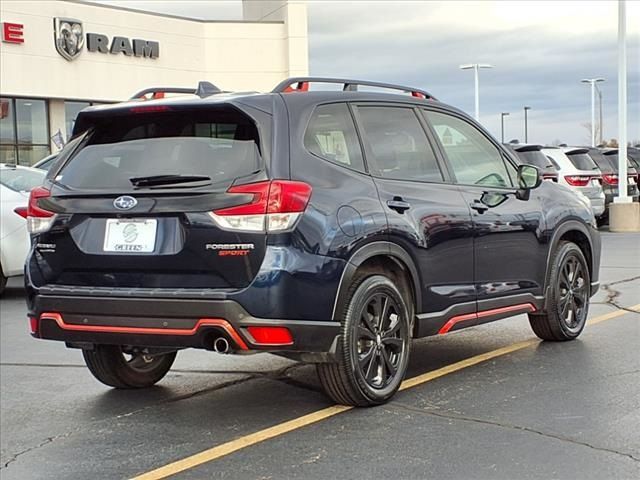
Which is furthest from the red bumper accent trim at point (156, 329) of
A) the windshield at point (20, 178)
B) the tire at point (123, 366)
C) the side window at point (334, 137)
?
the windshield at point (20, 178)

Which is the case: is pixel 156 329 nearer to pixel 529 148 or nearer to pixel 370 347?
pixel 370 347

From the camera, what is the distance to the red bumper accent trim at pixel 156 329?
449 cm

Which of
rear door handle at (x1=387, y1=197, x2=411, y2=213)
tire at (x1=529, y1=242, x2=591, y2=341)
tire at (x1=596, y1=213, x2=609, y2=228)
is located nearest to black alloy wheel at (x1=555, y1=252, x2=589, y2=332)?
tire at (x1=529, y1=242, x2=591, y2=341)

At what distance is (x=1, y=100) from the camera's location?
29.8 m

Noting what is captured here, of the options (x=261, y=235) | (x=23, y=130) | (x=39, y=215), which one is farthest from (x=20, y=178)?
(x=23, y=130)

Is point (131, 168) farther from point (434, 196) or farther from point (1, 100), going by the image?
point (1, 100)

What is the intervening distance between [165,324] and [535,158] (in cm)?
1403

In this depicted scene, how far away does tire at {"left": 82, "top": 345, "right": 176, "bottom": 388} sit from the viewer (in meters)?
5.70

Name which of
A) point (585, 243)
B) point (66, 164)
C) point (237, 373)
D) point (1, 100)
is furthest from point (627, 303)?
point (1, 100)

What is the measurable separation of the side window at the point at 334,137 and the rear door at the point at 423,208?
10 cm

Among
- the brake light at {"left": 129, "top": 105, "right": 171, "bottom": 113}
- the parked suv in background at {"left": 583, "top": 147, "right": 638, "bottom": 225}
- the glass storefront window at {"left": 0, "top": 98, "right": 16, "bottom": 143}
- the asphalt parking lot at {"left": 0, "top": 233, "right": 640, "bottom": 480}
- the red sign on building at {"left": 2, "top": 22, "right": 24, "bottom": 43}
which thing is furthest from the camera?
the glass storefront window at {"left": 0, "top": 98, "right": 16, "bottom": 143}

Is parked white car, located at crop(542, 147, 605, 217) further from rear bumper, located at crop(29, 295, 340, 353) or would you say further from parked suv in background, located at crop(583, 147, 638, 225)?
rear bumper, located at crop(29, 295, 340, 353)

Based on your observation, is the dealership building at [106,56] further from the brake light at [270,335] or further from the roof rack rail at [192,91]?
the brake light at [270,335]

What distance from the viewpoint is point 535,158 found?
17.5 metres
